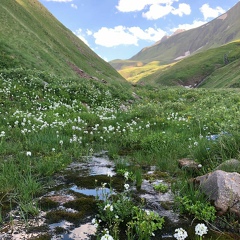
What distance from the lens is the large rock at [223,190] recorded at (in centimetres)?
546

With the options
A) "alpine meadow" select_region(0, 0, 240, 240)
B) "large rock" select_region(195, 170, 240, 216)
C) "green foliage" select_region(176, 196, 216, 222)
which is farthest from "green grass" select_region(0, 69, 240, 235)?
"large rock" select_region(195, 170, 240, 216)

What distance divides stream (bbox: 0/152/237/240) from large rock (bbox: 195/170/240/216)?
684 millimetres

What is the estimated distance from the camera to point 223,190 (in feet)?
18.5

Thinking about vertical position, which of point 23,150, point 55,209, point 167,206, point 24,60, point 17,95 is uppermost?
point 24,60

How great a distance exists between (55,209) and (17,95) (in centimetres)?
1341

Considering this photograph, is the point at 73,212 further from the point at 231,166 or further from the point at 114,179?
the point at 231,166

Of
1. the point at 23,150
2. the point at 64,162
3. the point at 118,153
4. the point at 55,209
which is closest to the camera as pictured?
the point at 55,209

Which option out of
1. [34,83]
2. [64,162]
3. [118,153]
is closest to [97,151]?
[118,153]

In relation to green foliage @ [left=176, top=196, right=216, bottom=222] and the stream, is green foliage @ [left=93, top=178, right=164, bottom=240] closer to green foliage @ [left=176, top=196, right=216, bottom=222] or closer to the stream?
the stream

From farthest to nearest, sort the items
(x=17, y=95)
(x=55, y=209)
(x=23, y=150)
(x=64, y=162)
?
(x=17, y=95) → (x=23, y=150) → (x=64, y=162) → (x=55, y=209)

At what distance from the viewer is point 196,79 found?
128m

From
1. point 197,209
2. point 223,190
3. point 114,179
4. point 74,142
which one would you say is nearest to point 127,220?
point 197,209

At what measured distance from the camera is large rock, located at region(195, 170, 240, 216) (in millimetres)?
5457

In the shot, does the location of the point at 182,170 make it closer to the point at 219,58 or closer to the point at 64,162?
the point at 64,162
